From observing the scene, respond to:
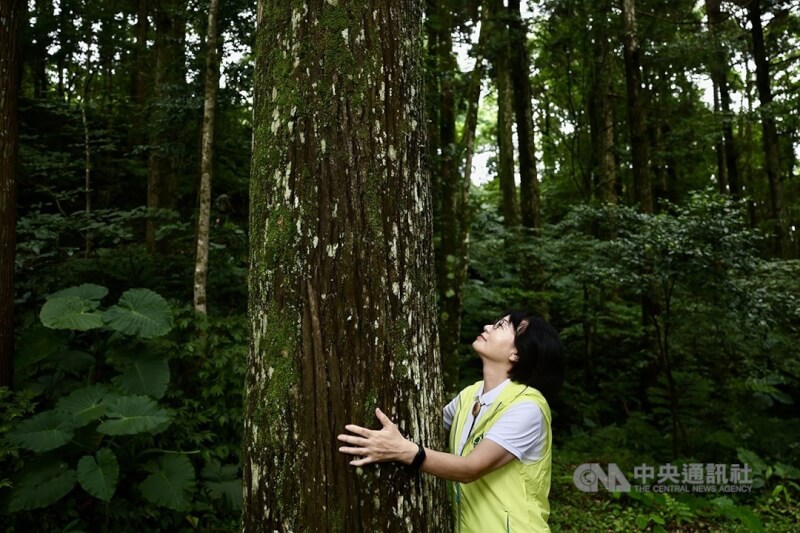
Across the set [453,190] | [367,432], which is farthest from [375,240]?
[453,190]

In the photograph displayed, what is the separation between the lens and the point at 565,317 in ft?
40.5

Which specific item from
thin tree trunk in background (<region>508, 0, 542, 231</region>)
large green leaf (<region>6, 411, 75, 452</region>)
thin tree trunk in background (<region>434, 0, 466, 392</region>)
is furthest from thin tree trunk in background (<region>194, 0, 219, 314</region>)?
thin tree trunk in background (<region>508, 0, 542, 231</region>)

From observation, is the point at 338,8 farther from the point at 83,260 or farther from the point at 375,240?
the point at 83,260

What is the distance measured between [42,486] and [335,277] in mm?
3773

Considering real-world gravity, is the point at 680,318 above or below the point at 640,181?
below

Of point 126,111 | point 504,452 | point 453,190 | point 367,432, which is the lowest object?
point 504,452

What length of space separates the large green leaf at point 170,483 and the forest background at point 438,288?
2 cm

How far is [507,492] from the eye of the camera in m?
2.12

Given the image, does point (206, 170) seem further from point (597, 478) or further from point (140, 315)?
point (597, 478)

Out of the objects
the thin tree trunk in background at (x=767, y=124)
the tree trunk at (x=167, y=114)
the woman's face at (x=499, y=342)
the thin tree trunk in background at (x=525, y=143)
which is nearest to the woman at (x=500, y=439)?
the woman's face at (x=499, y=342)

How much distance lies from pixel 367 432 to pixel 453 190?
243 inches

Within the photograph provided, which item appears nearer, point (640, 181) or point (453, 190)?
point (453, 190)

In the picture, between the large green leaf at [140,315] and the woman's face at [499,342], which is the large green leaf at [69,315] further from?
the woman's face at [499,342]

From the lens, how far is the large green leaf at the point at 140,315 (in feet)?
16.8
